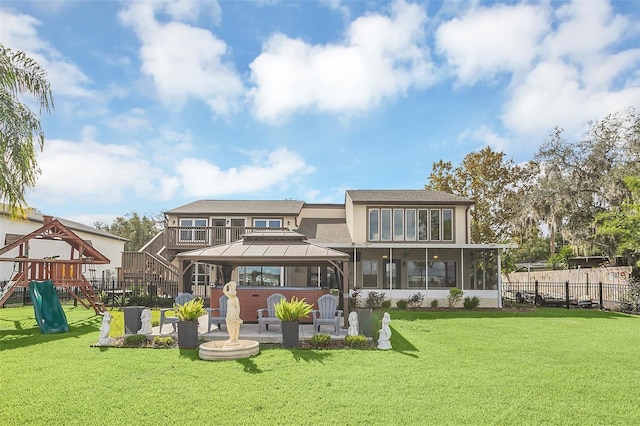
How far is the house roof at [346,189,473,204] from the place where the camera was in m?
22.2

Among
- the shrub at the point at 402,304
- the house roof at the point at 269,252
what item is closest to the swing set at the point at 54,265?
the house roof at the point at 269,252

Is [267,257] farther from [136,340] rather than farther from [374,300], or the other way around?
[374,300]

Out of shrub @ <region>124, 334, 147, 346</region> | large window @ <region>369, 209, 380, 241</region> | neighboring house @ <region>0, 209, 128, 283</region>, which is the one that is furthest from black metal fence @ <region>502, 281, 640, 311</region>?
neighboring house @ <region>0, 209, 128, 283</region>

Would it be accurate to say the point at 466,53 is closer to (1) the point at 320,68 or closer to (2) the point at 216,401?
(1) the point at 320,68

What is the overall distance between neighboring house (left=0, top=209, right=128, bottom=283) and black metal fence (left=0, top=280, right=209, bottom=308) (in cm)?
135

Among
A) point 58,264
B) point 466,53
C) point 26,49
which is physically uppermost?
point 466,53

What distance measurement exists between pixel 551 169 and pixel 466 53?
54.9 ft

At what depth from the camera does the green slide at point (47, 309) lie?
13227mm

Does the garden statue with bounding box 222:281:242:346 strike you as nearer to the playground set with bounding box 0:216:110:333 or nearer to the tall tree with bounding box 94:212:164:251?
the playground set with bounding box 0:216:110:333

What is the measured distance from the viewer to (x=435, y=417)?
6012 mm

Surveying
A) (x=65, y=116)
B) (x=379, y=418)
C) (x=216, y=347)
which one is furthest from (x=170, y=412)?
(x=65, y=116)

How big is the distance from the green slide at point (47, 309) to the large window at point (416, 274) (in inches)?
603

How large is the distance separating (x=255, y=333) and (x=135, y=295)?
1155 centimetres

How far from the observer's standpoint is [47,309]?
13.6 meters
